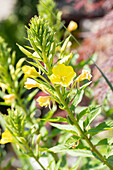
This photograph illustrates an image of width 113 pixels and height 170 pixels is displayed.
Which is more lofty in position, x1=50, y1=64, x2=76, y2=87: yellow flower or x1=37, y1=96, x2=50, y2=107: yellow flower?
x1=50, y1=64, x2=76, y2=87: yellow flower

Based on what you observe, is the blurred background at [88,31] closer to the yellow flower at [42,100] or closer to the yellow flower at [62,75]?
the yellow flower at [62,75]

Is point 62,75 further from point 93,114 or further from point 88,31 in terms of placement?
point 88,31

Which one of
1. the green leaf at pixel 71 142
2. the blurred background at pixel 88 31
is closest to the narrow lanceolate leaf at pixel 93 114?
the green leaf at pixel 71 142

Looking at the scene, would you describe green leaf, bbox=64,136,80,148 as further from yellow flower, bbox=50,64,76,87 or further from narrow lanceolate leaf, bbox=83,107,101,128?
yellow flower, bbox=50,64,76,87

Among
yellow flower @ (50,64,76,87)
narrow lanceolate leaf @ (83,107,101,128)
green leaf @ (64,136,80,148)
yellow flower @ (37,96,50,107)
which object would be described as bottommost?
green leaf @ (64,136,80,148)

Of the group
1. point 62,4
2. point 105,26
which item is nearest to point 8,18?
point 62,4

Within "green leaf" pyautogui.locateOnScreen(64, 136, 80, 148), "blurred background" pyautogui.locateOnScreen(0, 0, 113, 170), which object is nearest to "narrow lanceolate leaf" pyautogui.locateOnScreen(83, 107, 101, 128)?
"green leaf" pyautogui.locateOnScreen(64, 136, 80, 148)

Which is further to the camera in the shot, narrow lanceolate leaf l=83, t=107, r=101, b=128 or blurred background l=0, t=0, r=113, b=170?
blurred background l=0, t=0, r=113, b=170
